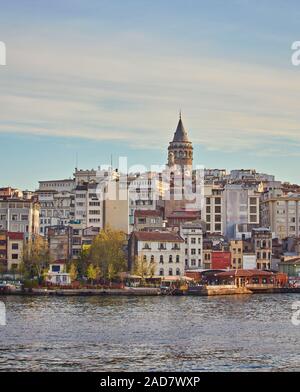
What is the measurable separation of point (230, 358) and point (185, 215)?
45118 millimetres

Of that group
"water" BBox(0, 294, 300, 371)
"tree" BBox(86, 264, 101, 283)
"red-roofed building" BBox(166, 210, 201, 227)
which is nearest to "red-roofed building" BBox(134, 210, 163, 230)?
"red-roofed building" BBox(166, 210, 201, 227)

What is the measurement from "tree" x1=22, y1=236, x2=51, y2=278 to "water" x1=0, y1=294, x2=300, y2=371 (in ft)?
43.4

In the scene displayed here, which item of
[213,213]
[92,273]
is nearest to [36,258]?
[92,273]

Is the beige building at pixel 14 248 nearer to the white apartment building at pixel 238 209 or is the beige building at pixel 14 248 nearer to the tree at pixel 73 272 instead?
the tree at pixel 73 272

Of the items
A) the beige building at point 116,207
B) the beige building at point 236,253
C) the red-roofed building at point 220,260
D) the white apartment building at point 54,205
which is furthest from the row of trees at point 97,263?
the white apartment building at point 54,205

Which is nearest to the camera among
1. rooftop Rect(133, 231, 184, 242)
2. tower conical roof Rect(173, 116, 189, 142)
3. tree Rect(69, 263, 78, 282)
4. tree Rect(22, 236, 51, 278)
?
tree Rect(69, 263, 78, 282)

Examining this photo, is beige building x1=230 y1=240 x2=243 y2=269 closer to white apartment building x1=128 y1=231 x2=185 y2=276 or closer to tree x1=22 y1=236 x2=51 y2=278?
white apartment building x1=128 y1=231 x2=185 y2=276

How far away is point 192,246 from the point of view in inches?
2384

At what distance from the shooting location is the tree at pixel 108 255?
182 ft

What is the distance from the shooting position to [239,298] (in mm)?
49125

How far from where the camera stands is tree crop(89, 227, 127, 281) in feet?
182

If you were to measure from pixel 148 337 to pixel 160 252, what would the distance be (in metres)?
29.5
